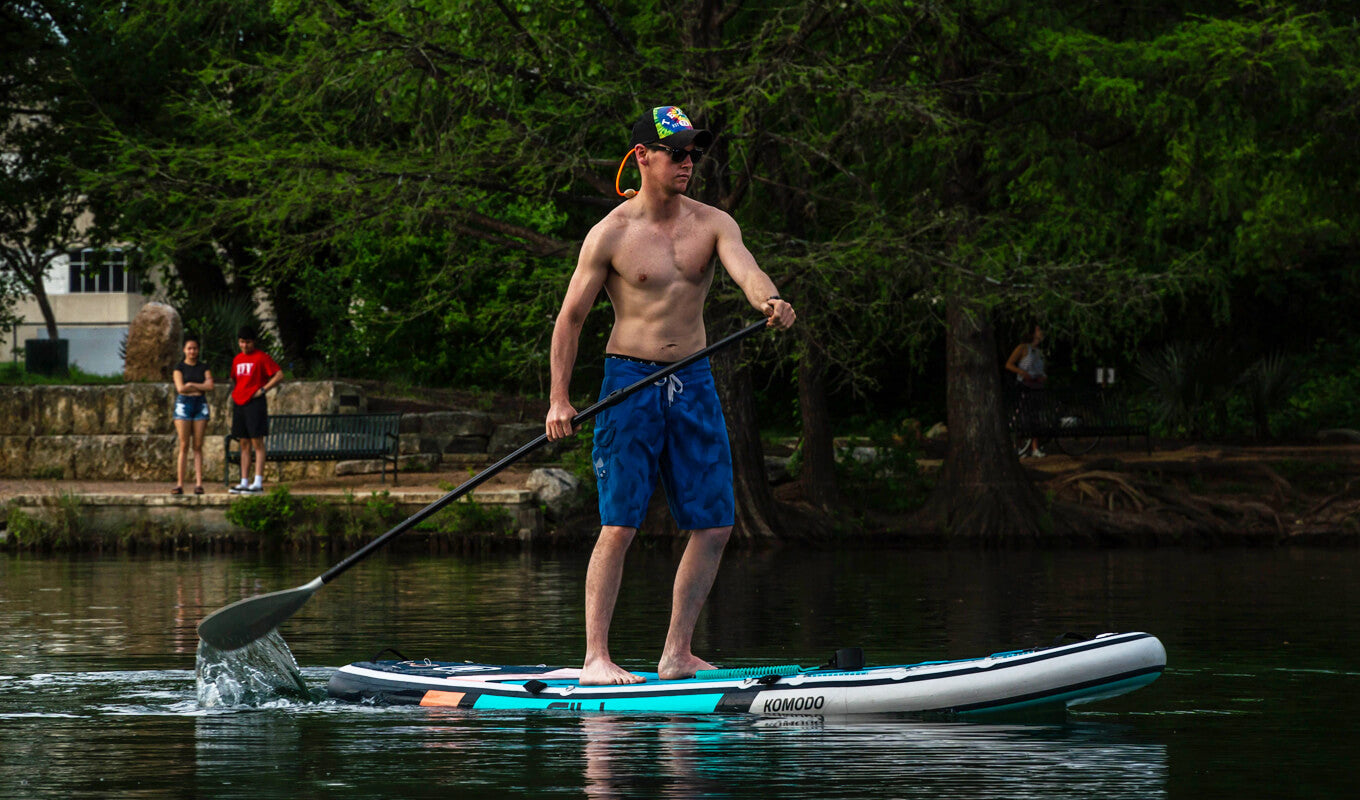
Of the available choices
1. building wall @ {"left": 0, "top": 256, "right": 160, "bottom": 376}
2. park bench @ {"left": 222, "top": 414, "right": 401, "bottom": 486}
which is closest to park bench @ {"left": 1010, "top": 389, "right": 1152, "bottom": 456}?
park bench @ {"left": 222, "top": 414, "right": 401, "bottom": 486}

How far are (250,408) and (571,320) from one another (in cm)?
1274

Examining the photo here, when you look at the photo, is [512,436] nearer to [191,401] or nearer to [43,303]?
[191,401]

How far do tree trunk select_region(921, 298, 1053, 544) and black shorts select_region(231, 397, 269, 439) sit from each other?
6576 millimetres

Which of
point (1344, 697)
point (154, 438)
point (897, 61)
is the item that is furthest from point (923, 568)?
point (154, 438)

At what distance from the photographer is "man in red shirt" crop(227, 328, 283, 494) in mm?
19688

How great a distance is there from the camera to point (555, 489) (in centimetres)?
1919

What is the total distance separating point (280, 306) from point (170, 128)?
207 inches

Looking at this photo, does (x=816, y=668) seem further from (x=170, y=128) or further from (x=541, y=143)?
(x=170, y=128)

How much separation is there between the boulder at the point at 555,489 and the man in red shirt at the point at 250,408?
272 cm

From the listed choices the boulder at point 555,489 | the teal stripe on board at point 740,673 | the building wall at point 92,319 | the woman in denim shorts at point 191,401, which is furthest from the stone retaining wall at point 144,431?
the building wall at point 92,319

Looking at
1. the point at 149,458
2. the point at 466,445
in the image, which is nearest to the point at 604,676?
the point at 466,445

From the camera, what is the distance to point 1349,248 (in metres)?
29.7

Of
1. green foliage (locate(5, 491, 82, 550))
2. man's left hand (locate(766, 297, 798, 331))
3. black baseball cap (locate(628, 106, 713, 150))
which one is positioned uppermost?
black baseball cap (locate(628, 106, 713, 150))

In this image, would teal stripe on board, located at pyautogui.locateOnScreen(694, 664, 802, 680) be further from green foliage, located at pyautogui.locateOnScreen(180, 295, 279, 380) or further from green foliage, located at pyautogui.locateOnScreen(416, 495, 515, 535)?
green foliage, located at pyautogui.locateOnScreen(180, 295, 279, 380)
